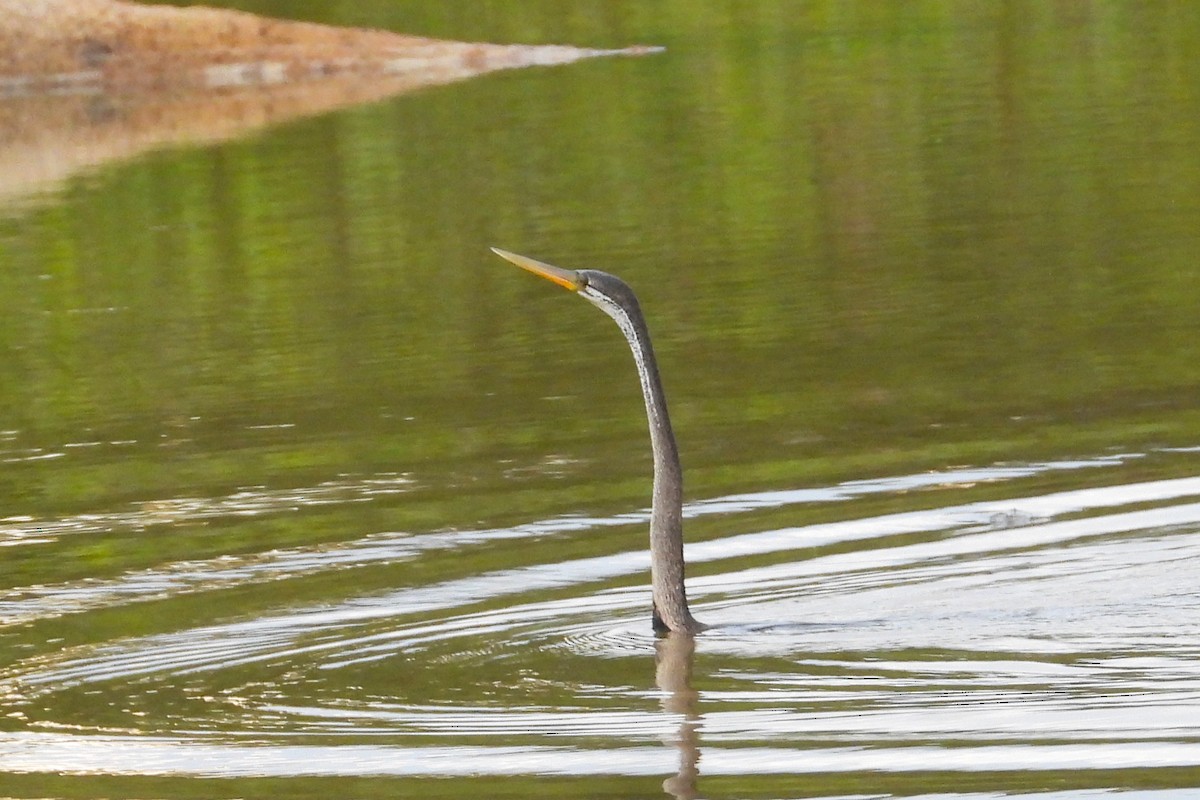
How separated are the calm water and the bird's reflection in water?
0.02 metres

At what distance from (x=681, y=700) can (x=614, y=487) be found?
295 centimetres

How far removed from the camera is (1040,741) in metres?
6.29

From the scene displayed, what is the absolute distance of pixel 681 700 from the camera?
7.06 metres

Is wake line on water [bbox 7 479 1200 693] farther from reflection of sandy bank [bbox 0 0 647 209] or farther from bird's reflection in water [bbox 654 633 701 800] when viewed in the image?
reflection of sandy bank [bbox 0 0 647 209]

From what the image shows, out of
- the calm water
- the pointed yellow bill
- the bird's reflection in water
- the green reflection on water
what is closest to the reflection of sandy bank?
the green reflection on water

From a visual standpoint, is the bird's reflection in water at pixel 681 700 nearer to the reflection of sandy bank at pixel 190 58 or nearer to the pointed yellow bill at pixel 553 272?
the pointed yellow bill at pixel 553 272

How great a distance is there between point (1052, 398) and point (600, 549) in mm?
3177

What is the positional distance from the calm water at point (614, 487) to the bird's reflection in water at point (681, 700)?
0.02 meters

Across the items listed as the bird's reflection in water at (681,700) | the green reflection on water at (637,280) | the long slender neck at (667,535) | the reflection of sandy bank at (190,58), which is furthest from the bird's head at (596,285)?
the reflection of sandy bank at (190,58)

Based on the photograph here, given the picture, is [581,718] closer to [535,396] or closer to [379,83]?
[535,396]

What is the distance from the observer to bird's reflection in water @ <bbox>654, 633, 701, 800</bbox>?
20.5ft

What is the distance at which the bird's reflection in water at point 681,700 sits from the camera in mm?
6246

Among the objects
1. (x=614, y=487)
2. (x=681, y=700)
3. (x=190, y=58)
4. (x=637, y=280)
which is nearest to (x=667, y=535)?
(x=681, y=700)

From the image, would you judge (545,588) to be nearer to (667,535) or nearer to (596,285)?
(667,535)
